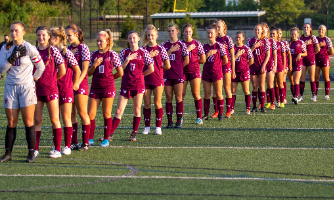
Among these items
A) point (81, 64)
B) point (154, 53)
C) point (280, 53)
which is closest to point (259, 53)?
point (280, 53)

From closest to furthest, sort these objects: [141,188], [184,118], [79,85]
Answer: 1. [141,188]
2. [79,85]
3. [184,118]

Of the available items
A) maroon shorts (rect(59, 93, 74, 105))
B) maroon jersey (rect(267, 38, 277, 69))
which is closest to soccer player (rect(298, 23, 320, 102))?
maroon jersey (rect(267, 38, 277, 69))

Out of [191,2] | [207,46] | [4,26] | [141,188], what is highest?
[191,2]

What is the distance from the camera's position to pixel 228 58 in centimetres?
1053

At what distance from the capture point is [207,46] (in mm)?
10008

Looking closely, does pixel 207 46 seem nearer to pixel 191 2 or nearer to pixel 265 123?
pixel 265 123

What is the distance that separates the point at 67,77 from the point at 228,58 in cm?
470

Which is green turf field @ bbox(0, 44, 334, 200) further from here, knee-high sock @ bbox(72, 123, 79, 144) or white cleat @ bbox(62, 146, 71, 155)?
knee-high sock @ bbox(72, 123, 79, 144)

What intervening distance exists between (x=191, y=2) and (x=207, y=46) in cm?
6538

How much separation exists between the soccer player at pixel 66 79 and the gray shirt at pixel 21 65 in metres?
0.55

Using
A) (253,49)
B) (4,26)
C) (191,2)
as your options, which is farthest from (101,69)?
(191,2)

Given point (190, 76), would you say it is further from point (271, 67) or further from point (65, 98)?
point (65, 98)

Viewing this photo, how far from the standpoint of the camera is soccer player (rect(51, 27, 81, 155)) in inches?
261

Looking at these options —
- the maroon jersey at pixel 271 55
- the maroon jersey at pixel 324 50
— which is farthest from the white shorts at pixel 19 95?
the maroon jersey at pixel 324 50
